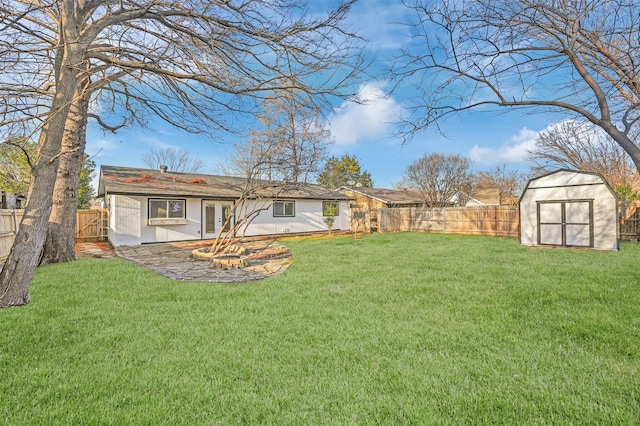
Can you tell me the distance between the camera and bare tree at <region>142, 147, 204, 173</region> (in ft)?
96.8

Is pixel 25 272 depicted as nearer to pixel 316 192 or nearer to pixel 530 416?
pixel 530 416

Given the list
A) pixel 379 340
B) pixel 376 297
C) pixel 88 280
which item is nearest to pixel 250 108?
pixel 376 297

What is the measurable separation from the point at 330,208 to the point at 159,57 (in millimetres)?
14581

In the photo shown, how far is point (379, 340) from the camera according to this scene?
354cm

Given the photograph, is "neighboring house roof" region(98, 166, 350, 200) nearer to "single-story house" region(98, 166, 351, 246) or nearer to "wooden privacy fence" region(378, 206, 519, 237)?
"single-story house" region(98, 166, 351, 246)

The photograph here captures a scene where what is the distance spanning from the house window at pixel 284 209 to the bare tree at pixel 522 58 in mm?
13488

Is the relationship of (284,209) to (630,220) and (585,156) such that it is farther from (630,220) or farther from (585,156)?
(585,156)

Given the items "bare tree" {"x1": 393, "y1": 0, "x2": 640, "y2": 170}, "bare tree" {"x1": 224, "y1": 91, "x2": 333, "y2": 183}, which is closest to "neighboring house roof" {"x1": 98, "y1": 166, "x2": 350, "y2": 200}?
"bare tree" {"x1": 224, "y1": 91, "x2": 333, "y2": 183}

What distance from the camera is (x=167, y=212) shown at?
13.8m

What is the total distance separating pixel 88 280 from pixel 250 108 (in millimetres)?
4910

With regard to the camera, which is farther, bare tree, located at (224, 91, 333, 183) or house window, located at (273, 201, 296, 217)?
house window, located at (273, 201, 296, 217)

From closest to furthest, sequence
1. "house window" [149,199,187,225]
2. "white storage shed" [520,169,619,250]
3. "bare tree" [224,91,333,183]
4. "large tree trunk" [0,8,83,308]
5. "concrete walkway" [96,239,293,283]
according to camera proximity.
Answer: "large tree trunk" [0,8,83,308] → "bare tree" [224,91,333,183] → "concrete walkway" [96,239,293,283] → "white storage shed" [520,169,619,250] → "house window" [149,199,187,225]

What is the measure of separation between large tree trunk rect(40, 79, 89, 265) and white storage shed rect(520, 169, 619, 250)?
1554cm

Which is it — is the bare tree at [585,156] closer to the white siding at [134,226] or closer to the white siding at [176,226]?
the white siding at [176,226]
